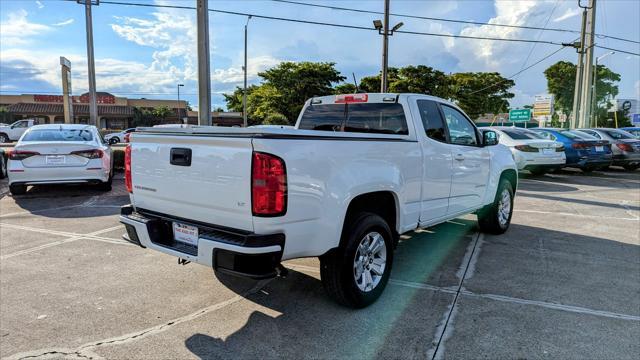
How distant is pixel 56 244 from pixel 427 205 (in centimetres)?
465

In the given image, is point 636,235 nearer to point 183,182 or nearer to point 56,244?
point 183,182

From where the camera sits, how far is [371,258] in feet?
13.0

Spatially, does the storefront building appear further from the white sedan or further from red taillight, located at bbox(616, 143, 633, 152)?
the white sedan

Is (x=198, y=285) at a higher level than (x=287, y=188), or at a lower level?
lower

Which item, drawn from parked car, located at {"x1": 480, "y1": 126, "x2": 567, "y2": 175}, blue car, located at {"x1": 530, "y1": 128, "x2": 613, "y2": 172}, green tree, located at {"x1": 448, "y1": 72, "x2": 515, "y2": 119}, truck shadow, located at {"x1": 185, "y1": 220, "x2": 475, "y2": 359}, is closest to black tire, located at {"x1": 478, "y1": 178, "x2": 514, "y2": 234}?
truck shadow, located at {"x1": 185, "y1": 220, "x2": 475, "y2": 359}

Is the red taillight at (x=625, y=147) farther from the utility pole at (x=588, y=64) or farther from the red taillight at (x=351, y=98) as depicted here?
the red taillight at (x=351, y=98)

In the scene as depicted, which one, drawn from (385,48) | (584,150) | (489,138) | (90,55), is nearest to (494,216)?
(489,138)

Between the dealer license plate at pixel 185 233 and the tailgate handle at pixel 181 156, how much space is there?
0.49 m

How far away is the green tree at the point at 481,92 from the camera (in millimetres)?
52906

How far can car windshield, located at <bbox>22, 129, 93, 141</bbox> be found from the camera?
880cm

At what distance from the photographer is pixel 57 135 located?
896 centimetres

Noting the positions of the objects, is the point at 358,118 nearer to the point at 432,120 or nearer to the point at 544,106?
the point at 432,120

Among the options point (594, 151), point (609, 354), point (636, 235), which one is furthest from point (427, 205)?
point (594, 151)

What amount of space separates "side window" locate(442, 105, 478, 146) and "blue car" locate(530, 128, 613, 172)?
412 inches
